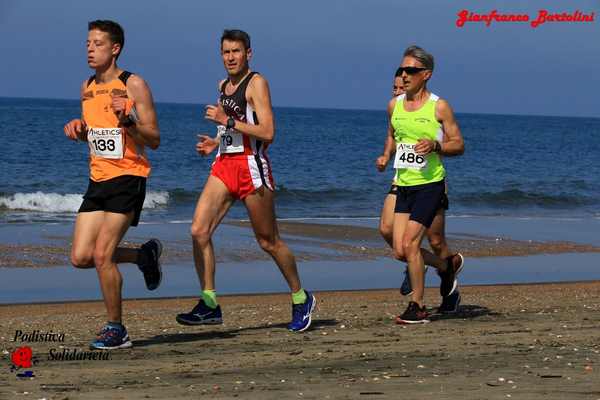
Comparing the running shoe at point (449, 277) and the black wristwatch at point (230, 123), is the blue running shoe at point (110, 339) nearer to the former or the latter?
the black wristwatch at point (230, 123)

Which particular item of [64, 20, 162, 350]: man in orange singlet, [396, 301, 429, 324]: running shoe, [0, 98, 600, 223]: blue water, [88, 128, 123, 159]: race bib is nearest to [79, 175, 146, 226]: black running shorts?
[64, 20, 162, 350]: man in orange singlet

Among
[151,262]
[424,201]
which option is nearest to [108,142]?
[151,262]

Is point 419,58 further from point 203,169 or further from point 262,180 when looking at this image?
point 203,169

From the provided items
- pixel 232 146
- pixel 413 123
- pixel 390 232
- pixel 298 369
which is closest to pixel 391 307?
pixel 390 232

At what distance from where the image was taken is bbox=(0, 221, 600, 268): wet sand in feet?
48.2

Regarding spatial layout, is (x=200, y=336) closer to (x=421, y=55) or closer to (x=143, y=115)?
(x=143, y=115)

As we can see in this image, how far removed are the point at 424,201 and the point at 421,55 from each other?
104cm

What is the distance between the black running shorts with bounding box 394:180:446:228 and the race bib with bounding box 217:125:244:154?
139 cm

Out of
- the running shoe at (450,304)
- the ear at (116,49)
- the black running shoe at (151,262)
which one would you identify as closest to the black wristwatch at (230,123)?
the ear at (116,49)

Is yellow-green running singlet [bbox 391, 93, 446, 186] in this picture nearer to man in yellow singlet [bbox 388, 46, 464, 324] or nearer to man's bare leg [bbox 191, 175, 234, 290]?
man in yellow singlet [bbox 388, 46, 464, 324]

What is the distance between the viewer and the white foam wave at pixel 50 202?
24797mm

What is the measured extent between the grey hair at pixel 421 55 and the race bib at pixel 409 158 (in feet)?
1.96

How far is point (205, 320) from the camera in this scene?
327 inches

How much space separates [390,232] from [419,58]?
4.29 ft
